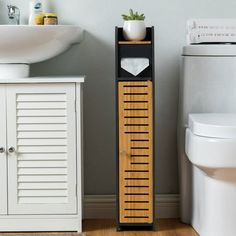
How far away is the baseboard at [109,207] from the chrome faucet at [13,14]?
3.16 feet

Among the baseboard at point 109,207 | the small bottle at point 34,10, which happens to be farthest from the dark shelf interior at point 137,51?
the baseboard at point 109,207

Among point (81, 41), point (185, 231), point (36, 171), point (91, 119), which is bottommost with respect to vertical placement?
point (185, 231)

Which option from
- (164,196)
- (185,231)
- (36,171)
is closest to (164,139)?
(164,196)

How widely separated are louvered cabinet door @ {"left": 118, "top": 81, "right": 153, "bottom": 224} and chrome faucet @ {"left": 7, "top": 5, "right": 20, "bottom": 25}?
2.12 ft

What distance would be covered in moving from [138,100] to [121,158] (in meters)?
0.28

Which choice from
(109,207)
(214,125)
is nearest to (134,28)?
(214,125)

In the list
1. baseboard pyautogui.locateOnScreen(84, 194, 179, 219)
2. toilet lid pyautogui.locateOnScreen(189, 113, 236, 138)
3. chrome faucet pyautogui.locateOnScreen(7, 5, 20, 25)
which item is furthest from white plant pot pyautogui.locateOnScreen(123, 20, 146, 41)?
baseboard pyautogui.locateOnScreen(84, 194, 179, 219)

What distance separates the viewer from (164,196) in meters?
3.24

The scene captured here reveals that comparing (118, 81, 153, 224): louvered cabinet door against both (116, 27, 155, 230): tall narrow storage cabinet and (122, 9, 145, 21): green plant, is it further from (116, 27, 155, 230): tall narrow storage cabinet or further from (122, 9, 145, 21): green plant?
(122, 9, 145, 21): green plant

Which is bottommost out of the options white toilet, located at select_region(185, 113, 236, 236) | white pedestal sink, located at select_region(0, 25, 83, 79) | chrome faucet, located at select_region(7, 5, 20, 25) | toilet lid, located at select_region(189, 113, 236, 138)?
white toilet, located at select_region(185, 113, 236, 236)

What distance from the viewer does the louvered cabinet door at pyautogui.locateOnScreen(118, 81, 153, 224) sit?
2861 millimetres

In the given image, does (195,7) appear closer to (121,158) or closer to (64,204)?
(121,158)

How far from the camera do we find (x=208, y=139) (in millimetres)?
2588

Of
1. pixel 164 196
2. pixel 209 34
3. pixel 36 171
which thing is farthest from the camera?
pixel 164 196
